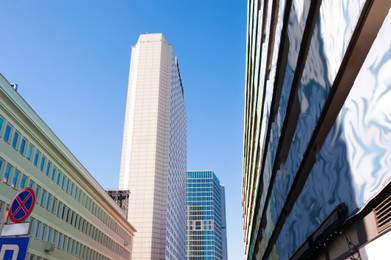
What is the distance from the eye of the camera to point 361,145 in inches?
291

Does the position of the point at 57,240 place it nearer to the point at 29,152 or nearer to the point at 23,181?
the point at 23,181

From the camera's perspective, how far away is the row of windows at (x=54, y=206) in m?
33.4

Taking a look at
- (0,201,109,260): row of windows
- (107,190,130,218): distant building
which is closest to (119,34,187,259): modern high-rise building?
(107,190,130,218): distant building

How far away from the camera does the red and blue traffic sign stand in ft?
31.0

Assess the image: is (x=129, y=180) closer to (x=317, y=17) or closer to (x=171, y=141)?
(x=171, y=141)

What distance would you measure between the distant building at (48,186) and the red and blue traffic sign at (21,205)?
16.2 metres

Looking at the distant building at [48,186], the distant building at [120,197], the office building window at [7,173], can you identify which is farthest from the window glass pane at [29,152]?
the distant building at [120,197]

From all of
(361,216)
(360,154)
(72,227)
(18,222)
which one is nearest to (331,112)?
(360,154)

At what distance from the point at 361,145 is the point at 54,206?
40.6m

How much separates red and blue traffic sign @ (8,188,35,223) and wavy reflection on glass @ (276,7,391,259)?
756cm

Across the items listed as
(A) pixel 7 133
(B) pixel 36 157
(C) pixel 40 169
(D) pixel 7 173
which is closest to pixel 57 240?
(C) pixel 40 169

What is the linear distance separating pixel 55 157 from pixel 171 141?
330 ft

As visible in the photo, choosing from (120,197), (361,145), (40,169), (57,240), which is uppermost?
(120,197)

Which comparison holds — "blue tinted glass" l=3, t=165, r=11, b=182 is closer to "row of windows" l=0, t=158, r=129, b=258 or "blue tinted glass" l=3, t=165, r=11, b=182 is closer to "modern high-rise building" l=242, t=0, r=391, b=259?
"row of windows" l=0, t=158, r=129, b=258
